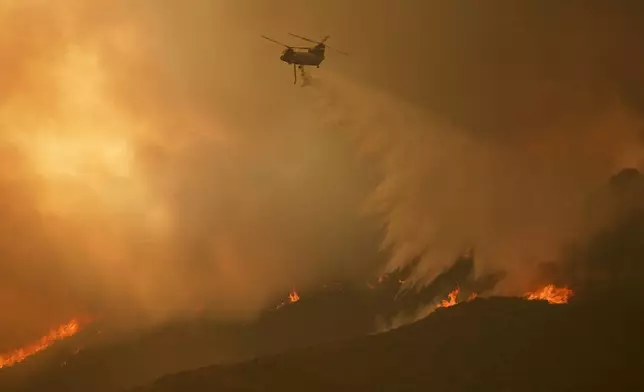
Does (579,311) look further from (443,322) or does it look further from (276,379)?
(276,379)

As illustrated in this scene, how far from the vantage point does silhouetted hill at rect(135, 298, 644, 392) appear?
102 meters

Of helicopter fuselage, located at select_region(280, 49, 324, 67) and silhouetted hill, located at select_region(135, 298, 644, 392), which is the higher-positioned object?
helicopter fuselage, located at select_region(280, 49, 324, 67)

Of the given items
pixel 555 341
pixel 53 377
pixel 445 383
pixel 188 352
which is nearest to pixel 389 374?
pixel 445 383

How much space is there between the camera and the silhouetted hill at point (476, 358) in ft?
333

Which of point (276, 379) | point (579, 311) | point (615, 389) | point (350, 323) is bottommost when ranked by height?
point (615, 389)

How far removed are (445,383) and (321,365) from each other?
2456cm

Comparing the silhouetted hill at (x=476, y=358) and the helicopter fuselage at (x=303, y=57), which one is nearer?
the helicopter fuselage at (x=303, y=57)

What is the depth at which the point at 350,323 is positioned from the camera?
19425 centimetres

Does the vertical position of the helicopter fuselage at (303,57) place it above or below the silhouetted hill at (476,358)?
above

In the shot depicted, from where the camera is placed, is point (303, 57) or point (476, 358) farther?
point (476, 358)

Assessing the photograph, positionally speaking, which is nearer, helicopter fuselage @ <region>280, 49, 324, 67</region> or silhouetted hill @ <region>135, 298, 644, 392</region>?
helicopter fuselage @ <region>280, 49, 324, 67</region>

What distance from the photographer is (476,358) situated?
367 ft

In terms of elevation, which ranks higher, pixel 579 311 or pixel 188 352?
pixel 188 352

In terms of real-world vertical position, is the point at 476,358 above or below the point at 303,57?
below
